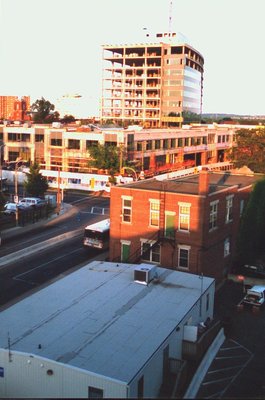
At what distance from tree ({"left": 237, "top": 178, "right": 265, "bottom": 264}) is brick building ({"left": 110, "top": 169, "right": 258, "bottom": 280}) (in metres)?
1.14

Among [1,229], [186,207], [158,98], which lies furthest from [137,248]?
[158,98]

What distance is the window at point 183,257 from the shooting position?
3431cm

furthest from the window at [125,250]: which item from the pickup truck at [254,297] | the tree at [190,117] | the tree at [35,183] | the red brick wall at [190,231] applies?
the tree at [190,117]

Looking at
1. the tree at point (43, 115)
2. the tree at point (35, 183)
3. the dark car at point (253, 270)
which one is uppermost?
the tree at point (43, 115)

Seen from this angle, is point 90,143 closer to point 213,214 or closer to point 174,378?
point 213,214

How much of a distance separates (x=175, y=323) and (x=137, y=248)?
13821mm

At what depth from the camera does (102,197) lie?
251ft

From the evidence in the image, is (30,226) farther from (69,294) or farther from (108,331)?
(108,331)

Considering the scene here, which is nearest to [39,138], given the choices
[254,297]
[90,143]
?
[90,143]

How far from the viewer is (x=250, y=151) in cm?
7456

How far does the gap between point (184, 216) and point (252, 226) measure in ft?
21.4

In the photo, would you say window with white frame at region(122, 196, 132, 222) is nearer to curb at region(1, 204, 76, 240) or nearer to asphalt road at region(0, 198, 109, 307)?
asphalt road at region(0, 198, 109, 307)

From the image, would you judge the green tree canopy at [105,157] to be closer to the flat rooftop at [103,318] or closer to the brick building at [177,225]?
the brick building at [177,225]

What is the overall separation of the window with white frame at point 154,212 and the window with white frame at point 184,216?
178 cm
